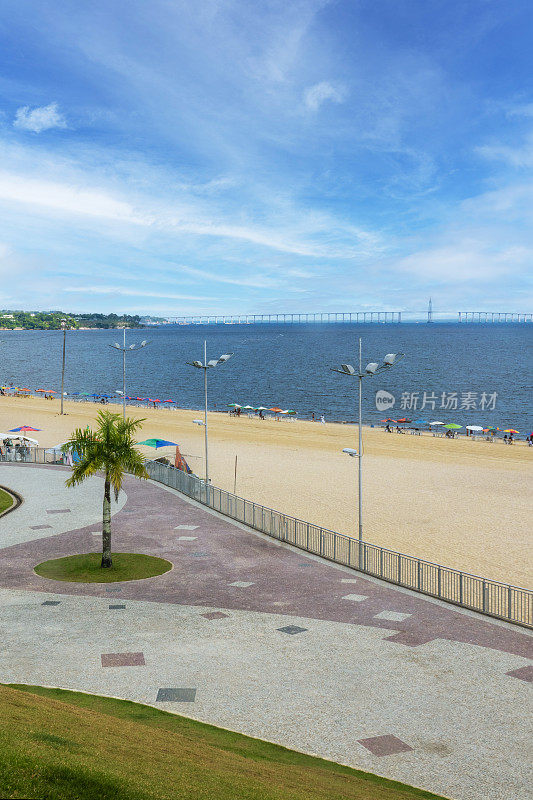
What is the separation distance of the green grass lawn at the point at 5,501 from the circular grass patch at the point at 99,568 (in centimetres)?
994

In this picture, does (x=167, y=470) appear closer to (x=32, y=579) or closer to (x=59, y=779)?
(x=32, y=579)

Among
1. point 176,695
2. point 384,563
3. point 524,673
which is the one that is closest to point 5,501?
point 384,563

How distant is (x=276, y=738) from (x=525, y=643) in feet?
28.9

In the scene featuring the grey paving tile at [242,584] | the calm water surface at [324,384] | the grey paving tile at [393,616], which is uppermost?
the calm water surface at [324,384]

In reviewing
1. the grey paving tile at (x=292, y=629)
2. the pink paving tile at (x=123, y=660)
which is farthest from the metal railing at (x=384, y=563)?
the pink paving tile at (x=123, y=660)

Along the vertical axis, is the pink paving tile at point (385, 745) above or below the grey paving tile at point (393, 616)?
below

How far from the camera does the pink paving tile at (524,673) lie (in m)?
16.2

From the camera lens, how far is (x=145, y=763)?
9.52m

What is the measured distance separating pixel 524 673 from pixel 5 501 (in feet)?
91.4

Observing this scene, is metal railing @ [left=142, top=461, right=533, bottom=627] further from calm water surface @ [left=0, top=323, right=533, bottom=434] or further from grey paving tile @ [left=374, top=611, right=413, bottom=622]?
calm water surface @ [left=0, top=323, right=533, bottom=434]

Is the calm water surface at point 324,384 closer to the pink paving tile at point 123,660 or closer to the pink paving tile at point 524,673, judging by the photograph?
the pink paving tile at point 524,673

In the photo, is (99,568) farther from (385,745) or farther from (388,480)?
(388,480)

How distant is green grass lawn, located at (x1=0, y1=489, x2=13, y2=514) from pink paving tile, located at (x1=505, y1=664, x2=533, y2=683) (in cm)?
2609

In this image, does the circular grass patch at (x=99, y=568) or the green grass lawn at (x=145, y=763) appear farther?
the circular grass patch at (x=99, y=568)
